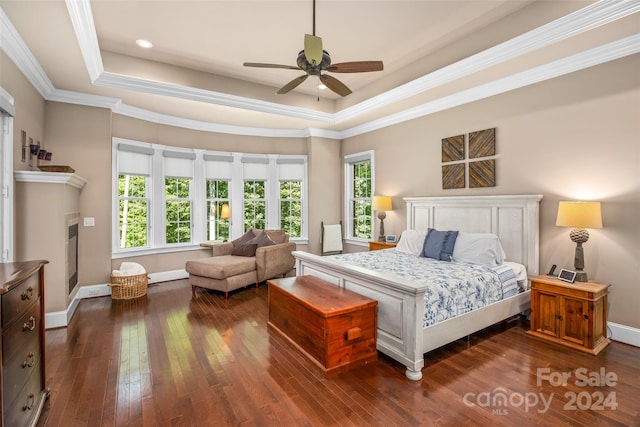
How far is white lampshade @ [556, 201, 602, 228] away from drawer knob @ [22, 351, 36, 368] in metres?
4.26

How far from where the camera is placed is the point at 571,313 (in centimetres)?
293

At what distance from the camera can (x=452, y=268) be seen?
10.8 ft

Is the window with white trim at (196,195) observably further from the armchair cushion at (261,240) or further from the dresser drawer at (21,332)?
the dresser drawer at (21,332)

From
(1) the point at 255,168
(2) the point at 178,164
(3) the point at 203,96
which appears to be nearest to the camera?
(3) the point at 203,96

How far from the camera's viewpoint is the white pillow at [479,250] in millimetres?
3447

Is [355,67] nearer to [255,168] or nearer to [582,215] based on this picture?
[582,215]

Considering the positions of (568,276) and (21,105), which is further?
(21,105)

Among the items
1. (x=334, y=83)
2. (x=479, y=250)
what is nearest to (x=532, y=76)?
(x=479, y=250)

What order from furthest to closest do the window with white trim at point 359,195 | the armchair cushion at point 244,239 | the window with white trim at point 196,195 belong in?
the window with white trim at point 359,195 → the armchair cushion at point 244,239 → the window with white trim at point 196,195

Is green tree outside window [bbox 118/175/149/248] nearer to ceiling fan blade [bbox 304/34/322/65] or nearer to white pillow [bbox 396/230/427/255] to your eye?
ceiling fan blade [bbox 304/34/322/65]

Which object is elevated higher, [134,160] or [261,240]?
[134,160]

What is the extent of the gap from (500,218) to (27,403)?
14.7ft

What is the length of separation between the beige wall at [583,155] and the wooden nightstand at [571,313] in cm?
33

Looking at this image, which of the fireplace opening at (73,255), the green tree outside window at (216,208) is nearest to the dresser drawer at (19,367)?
the fireplace opening at (73,255)
